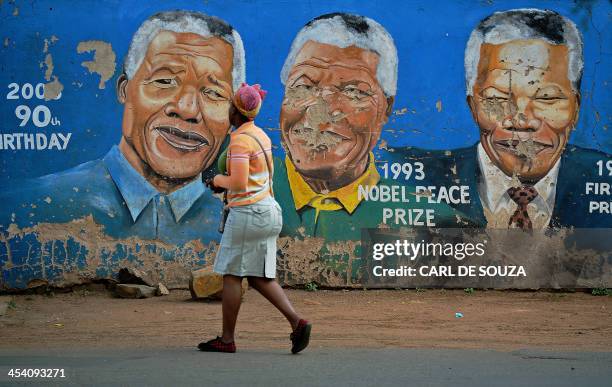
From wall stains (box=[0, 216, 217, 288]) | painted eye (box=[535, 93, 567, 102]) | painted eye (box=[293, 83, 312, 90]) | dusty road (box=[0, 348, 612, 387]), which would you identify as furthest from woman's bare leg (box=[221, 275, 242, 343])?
painted eye (box=[535, 93, 567, 102])

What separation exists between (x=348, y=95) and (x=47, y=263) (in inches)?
129

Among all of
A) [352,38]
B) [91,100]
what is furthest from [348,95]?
[91,100]

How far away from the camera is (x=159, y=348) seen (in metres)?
6.13

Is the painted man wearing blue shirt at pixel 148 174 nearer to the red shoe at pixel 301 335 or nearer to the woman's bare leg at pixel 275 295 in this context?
the woman's bare leg at pixel 275 295

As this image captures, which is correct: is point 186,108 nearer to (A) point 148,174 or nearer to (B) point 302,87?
(A) point 148,174

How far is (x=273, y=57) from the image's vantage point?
8.63 m

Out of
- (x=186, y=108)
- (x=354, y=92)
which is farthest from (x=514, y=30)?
(x=186, y=108)

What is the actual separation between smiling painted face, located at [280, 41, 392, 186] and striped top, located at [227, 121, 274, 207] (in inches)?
109

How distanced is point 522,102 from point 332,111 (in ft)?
6.00

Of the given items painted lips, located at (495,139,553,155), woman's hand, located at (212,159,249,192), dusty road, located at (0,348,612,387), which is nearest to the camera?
dusty road, located at (0,348,612,387)

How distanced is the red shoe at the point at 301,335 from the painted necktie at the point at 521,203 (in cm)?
362

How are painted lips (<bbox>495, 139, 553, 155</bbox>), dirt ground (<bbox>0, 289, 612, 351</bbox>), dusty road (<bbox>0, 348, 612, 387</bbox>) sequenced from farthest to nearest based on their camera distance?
painted lips (<bbox>495, 139, 553, 155</bbox>) → dirt ground (<bbox>0, 289, 612, 351</bbox>) → dusty road (<bbox>0, 348, 612, 387</bbox>)

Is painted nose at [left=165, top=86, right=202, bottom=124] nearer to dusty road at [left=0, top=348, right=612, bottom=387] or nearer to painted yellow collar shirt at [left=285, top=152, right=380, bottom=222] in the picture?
painted yellow collar shirt at [left=285, top=152, right=380, bottom=222]

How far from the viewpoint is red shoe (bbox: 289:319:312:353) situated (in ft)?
18.9
